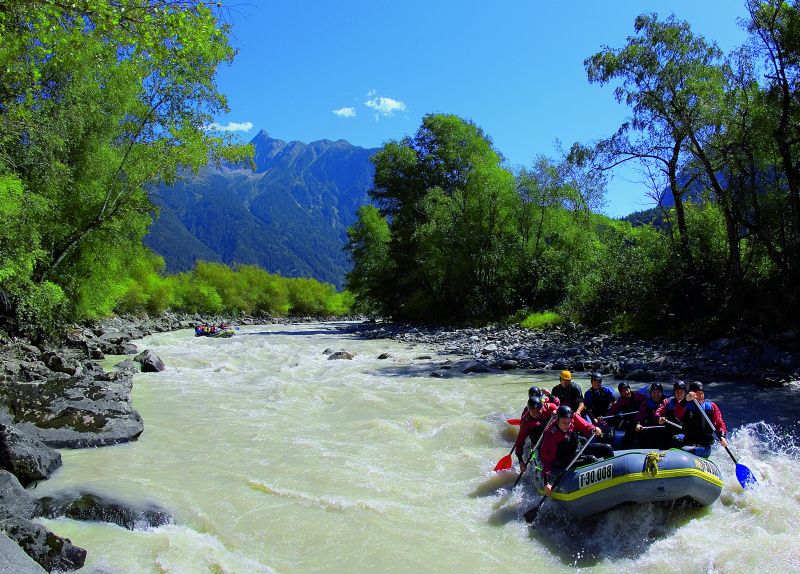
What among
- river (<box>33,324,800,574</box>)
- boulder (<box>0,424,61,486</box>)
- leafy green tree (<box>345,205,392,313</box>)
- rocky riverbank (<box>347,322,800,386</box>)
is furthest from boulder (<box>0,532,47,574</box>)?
leafy green tree (<box>345,205,392,313</box>)

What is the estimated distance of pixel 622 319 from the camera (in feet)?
61.0

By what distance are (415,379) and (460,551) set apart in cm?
851

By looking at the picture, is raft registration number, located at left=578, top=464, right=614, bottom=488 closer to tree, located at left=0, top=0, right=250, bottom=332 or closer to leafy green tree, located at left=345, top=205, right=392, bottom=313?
tree, located at left=0, top=0, right=250, bottom=332

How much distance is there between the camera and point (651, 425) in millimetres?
7141

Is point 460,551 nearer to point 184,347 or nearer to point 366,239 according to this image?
point 184,347

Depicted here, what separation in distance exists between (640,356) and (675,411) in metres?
7.74

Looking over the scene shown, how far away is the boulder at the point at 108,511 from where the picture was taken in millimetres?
5051

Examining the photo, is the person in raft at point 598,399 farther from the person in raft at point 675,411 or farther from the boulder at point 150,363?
the boulder at point 150,363

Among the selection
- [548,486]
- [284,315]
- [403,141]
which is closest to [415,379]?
[548,486]

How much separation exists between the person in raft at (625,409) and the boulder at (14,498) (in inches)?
285

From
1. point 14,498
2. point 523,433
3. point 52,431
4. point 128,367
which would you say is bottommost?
point 128,367

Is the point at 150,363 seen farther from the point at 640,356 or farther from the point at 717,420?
the point at 717,420

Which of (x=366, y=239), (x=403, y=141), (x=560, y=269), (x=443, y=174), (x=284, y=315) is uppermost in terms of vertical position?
(x=403, y=141)

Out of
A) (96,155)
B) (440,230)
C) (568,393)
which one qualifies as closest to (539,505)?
(568,393)
